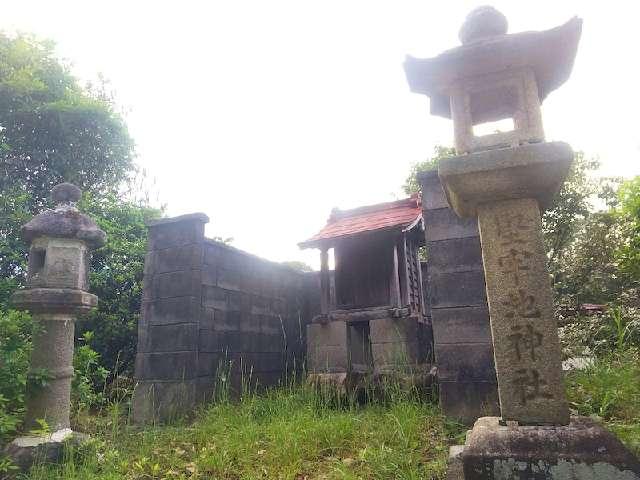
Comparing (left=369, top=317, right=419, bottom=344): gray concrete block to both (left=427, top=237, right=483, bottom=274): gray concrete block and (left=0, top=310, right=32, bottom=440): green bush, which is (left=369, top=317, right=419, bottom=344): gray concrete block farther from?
(left=0, top=310, right=32, bottom=440): green bush

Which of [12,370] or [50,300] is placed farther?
[50,300]

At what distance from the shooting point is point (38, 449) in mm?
3629

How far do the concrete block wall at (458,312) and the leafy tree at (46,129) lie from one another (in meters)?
10.2

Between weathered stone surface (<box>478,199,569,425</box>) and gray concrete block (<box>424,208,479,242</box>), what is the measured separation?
1603 mm

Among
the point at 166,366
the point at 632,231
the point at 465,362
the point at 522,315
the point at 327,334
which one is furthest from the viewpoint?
the point at 327,334

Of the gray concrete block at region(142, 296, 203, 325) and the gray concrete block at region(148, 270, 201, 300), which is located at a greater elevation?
the gray concrete block at region(148, 270, 201, 300)

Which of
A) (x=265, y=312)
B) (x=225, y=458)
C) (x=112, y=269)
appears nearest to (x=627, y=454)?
(x=225, y=458)

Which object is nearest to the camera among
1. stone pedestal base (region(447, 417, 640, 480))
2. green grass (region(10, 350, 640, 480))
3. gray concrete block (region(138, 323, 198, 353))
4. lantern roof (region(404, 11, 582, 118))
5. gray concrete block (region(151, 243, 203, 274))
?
stone pedestal base (region(447, 417, 640, 480))

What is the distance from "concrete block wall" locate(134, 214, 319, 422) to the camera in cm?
545

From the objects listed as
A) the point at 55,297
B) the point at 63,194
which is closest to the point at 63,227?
the point at 63,194

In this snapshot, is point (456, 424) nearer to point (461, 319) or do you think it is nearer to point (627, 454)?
point (461, 319)

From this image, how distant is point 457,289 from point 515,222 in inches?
65.7

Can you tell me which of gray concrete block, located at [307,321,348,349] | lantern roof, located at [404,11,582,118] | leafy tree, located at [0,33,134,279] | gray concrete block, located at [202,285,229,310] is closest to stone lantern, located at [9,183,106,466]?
gray concrete block, located at [202,285,229,310]

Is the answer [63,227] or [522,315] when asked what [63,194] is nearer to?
[63,227]
